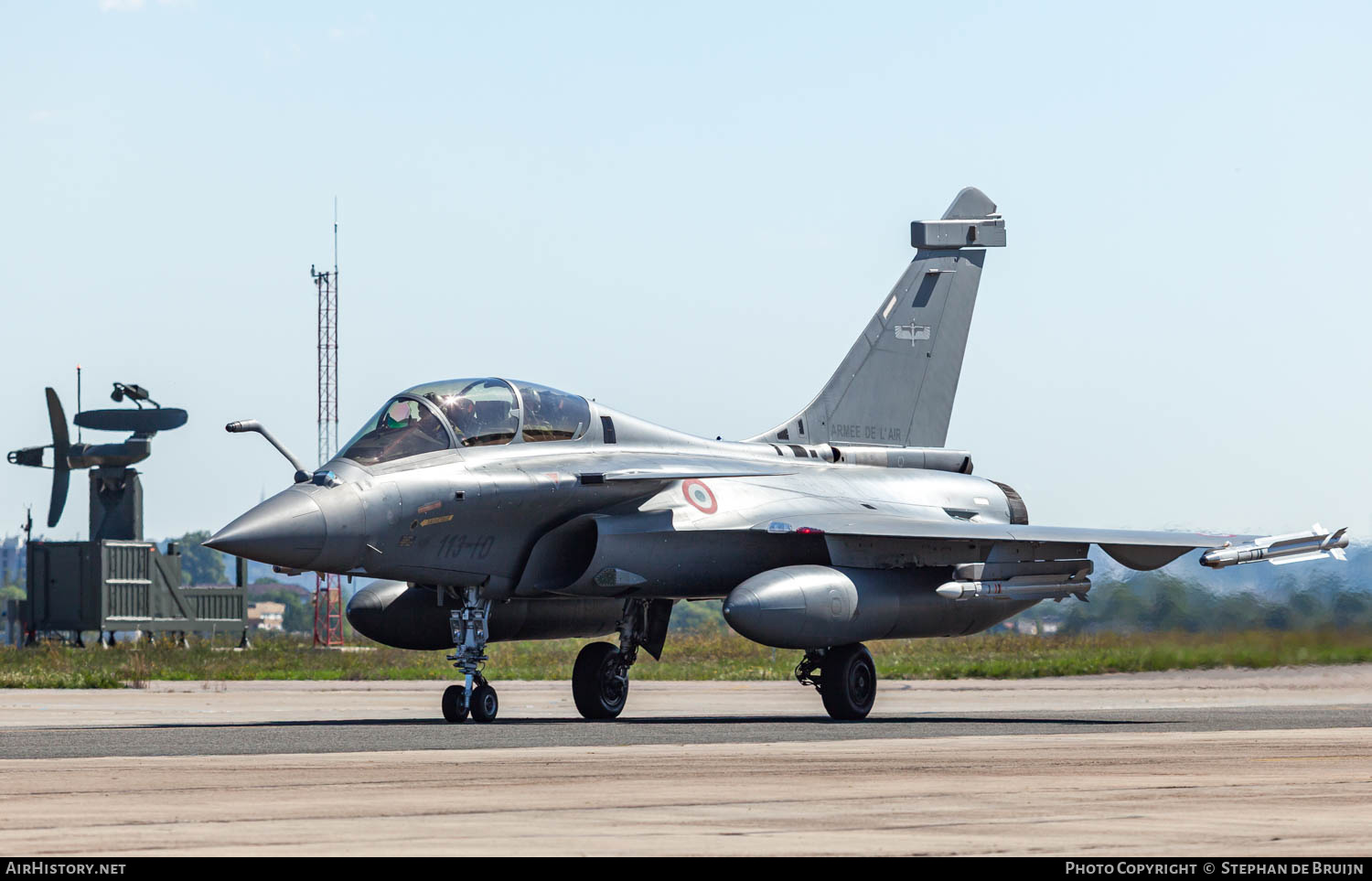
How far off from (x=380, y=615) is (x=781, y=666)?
815 inches

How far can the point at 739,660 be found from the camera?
44.3 meters

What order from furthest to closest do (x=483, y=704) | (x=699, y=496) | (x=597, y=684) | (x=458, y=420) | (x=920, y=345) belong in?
(x=920, y=345) < (x=699, y=496) < (x=597, y=684) < (x=458, y=420) < (x=483, y=704)

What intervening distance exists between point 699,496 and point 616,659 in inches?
76.2

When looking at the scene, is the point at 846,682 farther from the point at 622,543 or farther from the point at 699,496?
the point at 622,543

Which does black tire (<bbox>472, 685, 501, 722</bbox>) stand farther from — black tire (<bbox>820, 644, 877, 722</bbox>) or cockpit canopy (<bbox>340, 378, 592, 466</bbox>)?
black tire (<bbox>820, 644, 877, 722</bbox>)

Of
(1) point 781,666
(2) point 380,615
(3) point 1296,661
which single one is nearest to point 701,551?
(2) point 380,615

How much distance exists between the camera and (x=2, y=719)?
1944cm

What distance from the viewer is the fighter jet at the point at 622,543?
1709cm

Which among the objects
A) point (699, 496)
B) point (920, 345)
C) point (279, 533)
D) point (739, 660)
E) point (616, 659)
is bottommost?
point (739, 660)

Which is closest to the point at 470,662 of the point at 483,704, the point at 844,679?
the point at 483,704

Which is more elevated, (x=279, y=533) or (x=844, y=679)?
(x=279, y=533)

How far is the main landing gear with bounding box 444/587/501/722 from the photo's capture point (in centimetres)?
1761

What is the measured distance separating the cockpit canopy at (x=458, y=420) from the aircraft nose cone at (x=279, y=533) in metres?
1.10

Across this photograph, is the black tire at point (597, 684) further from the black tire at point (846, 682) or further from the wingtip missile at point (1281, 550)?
the wingtip missile at point (1281, 550)
